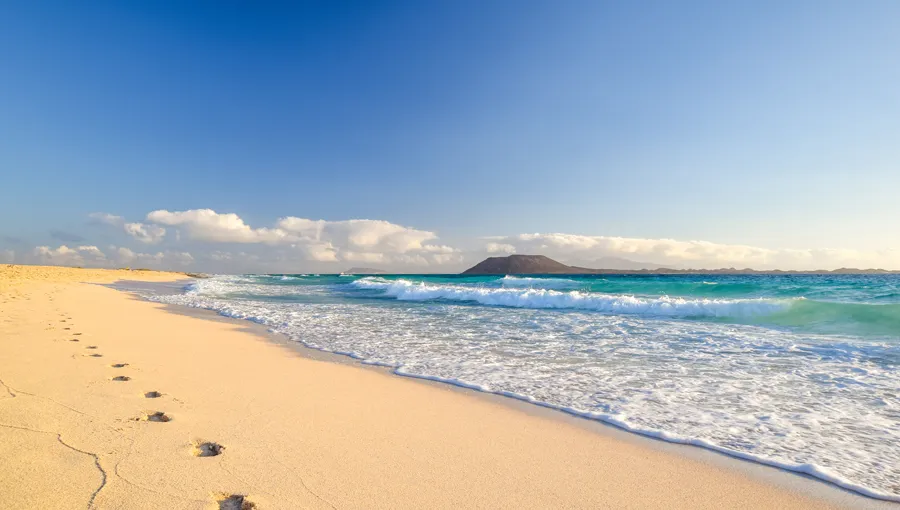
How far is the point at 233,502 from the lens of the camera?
7.63 ft

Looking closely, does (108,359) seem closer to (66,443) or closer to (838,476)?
(66,443)

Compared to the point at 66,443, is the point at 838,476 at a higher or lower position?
lower

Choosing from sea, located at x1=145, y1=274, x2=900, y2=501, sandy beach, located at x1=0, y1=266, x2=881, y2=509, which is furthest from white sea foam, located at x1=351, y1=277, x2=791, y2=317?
sandy beach, located at x1=0, y1=266, x2=881, y2=509

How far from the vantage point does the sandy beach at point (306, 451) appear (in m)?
2.42

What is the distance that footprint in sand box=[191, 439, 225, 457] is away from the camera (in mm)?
2898

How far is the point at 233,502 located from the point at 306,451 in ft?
2.37

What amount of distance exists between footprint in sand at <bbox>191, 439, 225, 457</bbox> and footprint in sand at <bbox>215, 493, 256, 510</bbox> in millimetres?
624

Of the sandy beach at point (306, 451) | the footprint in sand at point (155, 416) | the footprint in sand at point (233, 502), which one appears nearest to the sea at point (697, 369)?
the sandy beach at point (306, 451)

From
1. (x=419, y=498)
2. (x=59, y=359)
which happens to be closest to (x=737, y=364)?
(x=419, y=498)

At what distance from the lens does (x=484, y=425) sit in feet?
12.6

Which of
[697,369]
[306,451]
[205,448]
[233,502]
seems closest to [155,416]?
[205,448]

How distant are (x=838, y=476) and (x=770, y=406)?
1682 mm

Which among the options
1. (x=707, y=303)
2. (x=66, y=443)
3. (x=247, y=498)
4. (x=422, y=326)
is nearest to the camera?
(x=247, y=498)

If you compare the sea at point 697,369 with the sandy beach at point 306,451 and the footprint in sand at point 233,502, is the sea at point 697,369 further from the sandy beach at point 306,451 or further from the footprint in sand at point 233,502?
the footprint in sand at point 233,502
